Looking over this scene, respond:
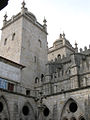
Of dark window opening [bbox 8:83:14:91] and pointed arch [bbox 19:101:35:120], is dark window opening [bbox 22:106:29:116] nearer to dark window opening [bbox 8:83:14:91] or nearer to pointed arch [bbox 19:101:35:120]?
pointed arch [bbox 19:101:35:120]

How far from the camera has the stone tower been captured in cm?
3069

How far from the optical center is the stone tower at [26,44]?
30.7 metres

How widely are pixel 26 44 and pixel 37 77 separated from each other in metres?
6.69

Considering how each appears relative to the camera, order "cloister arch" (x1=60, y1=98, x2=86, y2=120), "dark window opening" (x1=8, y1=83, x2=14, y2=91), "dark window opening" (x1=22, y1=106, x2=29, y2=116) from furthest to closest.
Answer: "dark window opening" (x1=8, y1=83, x2=14, y2=91) < "dark window opening" (x1=22, y1=106, x2=29, y2=116) < "cloister arch" (x1=60, y1=98, x2=86, y2=120)

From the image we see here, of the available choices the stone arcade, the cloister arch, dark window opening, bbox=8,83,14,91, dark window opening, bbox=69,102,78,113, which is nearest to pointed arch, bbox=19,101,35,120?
the stone arcade

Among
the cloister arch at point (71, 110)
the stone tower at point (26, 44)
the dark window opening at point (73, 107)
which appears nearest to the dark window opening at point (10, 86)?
the stone tower at point (26, 44)

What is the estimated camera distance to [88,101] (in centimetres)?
1911

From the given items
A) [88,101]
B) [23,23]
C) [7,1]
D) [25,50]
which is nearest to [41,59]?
[25,50]

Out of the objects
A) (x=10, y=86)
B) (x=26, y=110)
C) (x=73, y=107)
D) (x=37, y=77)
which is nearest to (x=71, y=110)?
(x=73, y=107)

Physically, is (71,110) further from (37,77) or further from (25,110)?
(37,77)

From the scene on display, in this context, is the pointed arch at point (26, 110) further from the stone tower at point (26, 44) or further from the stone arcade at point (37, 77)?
the stone tower at point (26, 44)

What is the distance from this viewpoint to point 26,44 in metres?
32.3

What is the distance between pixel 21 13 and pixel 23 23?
98.0 inches

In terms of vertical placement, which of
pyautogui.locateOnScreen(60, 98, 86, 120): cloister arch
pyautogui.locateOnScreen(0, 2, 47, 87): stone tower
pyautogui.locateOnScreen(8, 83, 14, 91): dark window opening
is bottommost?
pyautogui.locateOnScreen(60, 98, 86, 120): cloister arch
